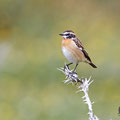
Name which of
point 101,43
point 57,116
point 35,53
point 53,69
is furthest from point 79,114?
point 101,43

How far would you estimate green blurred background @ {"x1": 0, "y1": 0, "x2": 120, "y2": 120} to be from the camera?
9852mm

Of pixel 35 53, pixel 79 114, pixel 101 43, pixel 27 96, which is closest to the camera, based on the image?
pixel 79 114

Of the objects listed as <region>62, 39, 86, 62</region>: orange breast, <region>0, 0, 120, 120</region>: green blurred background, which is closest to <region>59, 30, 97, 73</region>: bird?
<region>62, 39, 86, 62</region>: orange breast

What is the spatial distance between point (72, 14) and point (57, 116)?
7.96m

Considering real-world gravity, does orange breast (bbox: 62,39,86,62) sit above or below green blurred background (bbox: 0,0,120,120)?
below

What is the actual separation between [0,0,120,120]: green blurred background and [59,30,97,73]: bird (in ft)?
7.91

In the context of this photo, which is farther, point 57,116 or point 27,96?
point 27,96

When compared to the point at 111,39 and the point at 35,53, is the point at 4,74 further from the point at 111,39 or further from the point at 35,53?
the point at 111,39

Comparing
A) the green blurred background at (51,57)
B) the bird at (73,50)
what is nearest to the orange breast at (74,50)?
the bird at (73,50)

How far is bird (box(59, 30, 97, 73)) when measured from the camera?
20.3ft

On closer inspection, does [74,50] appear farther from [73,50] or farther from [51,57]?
[51,57]

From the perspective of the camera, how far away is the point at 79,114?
30.5 ft

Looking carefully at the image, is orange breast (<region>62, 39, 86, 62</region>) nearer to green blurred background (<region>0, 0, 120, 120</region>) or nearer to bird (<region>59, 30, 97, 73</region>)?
bird (<region>59, 30, 97, 73</region>)

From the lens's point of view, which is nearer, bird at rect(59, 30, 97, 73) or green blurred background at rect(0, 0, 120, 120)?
bird at rect(59, 30, 97, 73)
